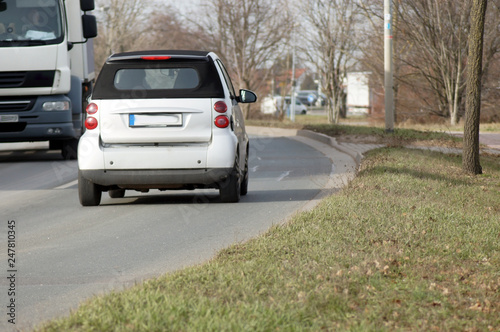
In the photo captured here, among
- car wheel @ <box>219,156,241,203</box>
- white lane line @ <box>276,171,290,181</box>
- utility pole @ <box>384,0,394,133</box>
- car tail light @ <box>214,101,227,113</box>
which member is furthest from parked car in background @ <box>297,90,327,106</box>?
car tail light @ <box>214,101,227,113</box>

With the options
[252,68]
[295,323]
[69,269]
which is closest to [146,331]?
[295,323]

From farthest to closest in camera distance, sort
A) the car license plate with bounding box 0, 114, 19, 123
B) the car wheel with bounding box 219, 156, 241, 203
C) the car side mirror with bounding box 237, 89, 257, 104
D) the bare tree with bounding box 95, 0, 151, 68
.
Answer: the bare tree with bounding box 95, 0, 151, 68 < the car license plate with bounding box 0, 114, 19, 123 < the car side mirror with bounding box 237, 89, 257, 104 < the car wheel with bounding box 219, 156, 241, 203

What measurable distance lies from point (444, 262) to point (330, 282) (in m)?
1.19

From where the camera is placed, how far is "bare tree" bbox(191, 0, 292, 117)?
41.8m

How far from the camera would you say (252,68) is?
44.0 m

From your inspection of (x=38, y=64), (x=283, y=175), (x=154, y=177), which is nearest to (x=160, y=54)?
(x=154, y=177)

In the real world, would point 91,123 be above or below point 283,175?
above

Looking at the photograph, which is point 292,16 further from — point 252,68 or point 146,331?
point 146,331

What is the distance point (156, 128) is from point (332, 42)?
30.6 m

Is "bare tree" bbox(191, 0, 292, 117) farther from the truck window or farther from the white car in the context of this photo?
the white car

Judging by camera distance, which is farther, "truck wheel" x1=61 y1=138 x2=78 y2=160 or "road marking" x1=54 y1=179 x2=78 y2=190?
"truck wheel" x1=61 y1=138 x2=78 y2=160

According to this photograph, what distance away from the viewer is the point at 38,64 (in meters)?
16.4

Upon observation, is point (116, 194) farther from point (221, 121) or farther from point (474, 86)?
point (474, 86)

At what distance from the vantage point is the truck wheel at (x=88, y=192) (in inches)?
405
